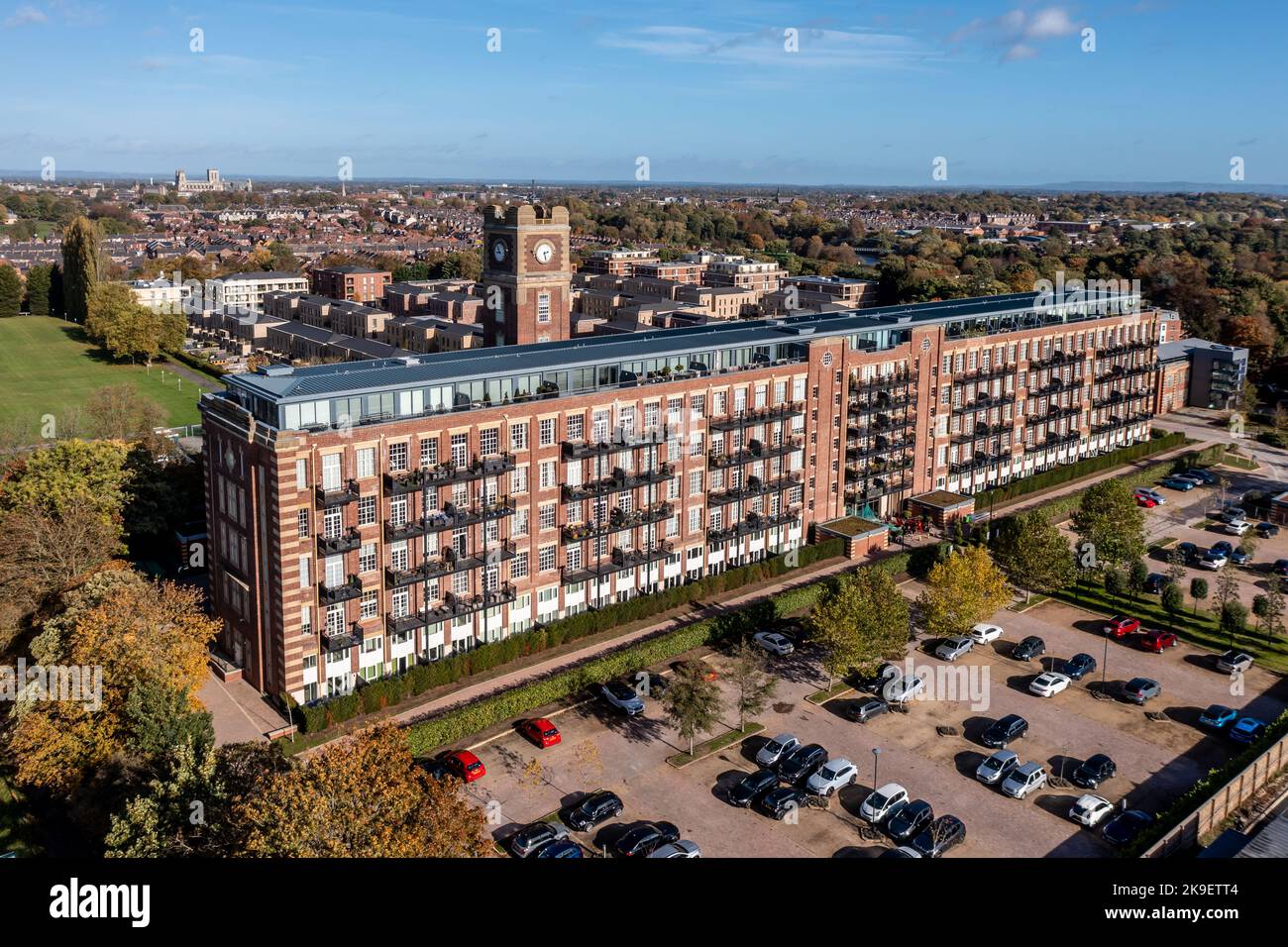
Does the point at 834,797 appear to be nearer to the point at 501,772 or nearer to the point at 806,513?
the point at 501,772

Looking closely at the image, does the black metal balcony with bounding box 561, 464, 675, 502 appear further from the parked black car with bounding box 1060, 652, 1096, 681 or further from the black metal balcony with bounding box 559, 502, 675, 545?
the parked black car with bounding box 1060, 652, 1096, 681

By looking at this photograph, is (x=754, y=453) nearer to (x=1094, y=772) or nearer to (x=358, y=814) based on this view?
(x=1094, y=772)

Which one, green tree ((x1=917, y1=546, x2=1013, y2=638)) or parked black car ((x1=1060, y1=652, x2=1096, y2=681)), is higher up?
green tree ((x1=917, y1=546, x2=1013, y2=638))

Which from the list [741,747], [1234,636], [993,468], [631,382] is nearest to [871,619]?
[741,747]

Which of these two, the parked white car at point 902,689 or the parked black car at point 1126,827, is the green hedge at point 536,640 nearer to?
the parked white car at point 902,689

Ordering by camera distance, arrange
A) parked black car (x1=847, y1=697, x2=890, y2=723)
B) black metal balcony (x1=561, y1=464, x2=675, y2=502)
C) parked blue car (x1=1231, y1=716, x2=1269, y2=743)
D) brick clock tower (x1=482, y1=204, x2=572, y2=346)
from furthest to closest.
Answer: brick clock tower (x1=482, y1=204, x2=572, y2=346), black metal balcony (x1=561, y1=464, x2=675, y2=502), parked black car (x1=847, y1=697, x2=890, y2=723), parked blue car (x1=1231, y1=716, x2=1269, y2=743)

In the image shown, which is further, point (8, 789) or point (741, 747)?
point (741, 747)

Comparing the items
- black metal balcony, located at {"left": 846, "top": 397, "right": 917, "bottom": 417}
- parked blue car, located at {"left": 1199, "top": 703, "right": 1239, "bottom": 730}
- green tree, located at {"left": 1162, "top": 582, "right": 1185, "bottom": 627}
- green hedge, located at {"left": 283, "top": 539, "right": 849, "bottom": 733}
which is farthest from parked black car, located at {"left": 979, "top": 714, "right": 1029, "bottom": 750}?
black metal balcony, located at {"left": 846, "top": 397, "right": 917, "bottom": 417}

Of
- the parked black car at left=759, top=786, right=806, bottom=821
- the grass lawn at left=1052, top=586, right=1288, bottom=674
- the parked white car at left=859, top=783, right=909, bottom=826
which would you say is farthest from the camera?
the grass lawn at left=1052, top=586, right=1288, bottom=674
